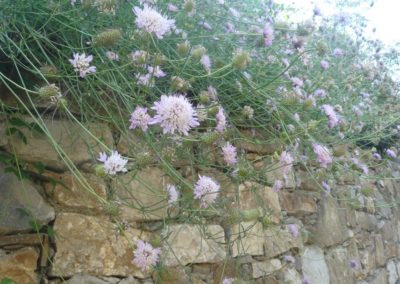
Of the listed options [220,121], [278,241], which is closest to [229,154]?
[220,121]

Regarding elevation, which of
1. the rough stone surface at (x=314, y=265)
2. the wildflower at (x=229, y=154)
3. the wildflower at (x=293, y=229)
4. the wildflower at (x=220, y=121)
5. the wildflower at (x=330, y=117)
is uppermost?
the wildflower at (x=330, y=117)

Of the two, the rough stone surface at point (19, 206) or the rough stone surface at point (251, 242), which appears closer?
the rough stone surface at point (19, 206)

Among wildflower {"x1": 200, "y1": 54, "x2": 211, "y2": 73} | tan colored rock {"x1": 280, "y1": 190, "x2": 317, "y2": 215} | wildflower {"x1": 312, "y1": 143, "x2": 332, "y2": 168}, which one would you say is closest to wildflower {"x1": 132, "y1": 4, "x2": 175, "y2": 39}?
wildflower {"x1": 200, "y1": 54, "x2": 211, "y2": 73}

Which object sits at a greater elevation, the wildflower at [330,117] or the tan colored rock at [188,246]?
the wildflower at [330,117]

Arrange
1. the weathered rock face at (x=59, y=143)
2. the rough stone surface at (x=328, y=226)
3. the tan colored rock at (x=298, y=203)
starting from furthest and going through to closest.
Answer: the rough stone surface at (x=328, y=226), the tan colored rock at (x=298, y=203), the weathered rock face at (x=59, y=143)

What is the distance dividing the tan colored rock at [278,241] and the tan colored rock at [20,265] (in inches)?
33.8

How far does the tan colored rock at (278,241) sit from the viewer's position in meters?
1.61

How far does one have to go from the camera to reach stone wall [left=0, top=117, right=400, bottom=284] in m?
0.96

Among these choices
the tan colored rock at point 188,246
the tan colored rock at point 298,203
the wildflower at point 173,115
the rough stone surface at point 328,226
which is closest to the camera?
the wildflower at point 173,115

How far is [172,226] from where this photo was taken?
1.24 meters

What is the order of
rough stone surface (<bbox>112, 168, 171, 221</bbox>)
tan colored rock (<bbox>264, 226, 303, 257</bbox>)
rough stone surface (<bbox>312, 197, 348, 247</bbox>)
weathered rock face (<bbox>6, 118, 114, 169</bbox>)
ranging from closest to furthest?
weathered rock face (<bbox>6, 118, 114, 169</bbox>) < rough stone surface (<bbox>112, 168, 171, 221</bbox>) < tan colored rock (<bbox>264, 226, 303, 257</bbox>) < rough stone surface (<bbox>312, 197, 348, 247</bbox>)

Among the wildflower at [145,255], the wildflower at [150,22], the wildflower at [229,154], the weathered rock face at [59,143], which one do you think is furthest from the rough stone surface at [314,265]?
the wildflower at [150,22]

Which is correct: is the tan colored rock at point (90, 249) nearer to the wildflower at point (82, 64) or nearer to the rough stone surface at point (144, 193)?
the rough stone surface at point (144, 193)

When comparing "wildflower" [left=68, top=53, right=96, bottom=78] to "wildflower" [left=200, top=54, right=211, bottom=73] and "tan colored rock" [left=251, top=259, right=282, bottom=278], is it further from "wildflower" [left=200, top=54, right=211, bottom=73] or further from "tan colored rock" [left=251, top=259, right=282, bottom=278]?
"tan colored rock" [left=251, top=259, right=282, bottom=278]
